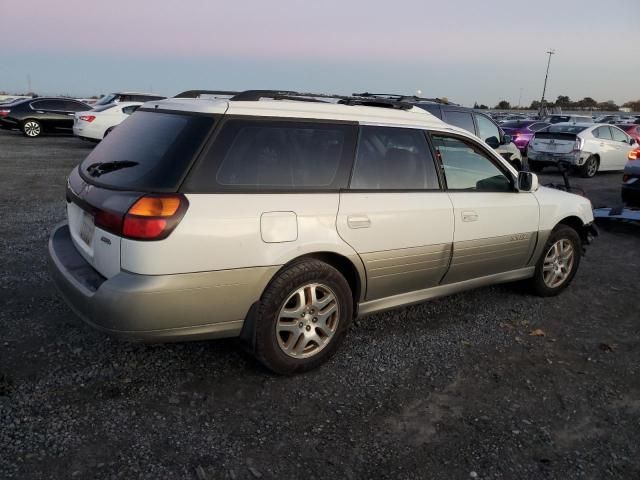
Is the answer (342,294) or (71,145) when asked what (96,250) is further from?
(71,145)

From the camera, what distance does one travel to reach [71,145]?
17.5m

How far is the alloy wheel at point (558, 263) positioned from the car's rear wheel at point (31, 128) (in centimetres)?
1984

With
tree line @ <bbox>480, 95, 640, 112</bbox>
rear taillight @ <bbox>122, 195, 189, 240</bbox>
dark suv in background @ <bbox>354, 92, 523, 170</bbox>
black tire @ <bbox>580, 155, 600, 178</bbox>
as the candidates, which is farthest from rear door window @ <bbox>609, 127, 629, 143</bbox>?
tree line @ <bbox>480, 95, 640, 112</bbox>

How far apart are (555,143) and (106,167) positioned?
14045 mm

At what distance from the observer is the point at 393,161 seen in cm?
375

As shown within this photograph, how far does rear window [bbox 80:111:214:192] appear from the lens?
284 cm

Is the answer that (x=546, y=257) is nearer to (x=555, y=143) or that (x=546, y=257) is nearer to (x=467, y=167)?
(x=467, y=167)

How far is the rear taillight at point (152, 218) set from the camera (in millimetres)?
2688

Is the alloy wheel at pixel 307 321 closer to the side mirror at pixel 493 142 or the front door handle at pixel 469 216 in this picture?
the front door handle at pixel 469 216

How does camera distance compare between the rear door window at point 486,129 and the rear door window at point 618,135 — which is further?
the rear door window at point 618,135

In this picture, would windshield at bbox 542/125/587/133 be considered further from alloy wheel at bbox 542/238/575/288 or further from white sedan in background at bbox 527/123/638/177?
alloy wheel at bbox 542/238/575/288

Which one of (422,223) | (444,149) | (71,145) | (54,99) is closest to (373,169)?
(422,223)

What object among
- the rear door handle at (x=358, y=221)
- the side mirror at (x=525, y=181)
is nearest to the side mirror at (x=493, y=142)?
the side mirror at (x=525, y=181)

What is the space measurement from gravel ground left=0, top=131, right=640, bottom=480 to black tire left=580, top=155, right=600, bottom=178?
1121 centimetres
